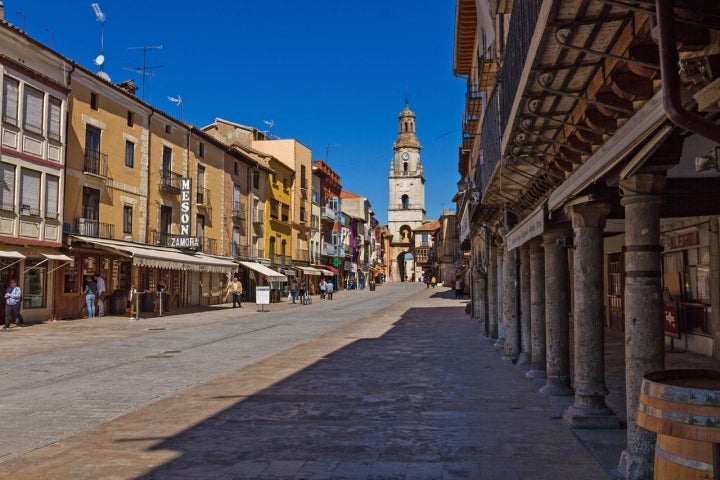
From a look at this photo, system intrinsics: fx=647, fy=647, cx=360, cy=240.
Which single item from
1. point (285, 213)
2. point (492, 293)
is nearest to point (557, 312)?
point (492, 293)

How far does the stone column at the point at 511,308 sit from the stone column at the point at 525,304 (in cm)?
29

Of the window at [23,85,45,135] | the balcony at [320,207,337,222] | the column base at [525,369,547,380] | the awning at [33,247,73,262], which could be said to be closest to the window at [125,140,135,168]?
the window at [23,85,45,135]

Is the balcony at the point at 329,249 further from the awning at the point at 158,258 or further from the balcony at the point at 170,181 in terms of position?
the awning at the point at 158,258

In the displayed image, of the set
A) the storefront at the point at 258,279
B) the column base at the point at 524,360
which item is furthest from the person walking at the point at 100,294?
the column base at the point at 524,360

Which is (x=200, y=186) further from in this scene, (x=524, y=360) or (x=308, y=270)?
(x=524, y=360)

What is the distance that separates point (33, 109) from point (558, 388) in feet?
68.4

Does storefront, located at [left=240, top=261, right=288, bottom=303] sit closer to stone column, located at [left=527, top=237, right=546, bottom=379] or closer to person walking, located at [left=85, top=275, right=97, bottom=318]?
person walking, located at [left=85, top=275, right=97, bottom=318]

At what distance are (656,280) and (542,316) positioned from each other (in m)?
4.88

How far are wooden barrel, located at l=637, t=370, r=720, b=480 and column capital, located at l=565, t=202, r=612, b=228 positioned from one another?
319cm

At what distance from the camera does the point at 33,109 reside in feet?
74.0

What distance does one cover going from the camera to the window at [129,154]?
2912cm

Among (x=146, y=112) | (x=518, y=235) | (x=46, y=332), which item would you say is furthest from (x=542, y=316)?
(x=146, y=112)

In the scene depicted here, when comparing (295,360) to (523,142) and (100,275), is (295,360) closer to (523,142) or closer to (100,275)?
(523,142)

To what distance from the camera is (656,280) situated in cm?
500
